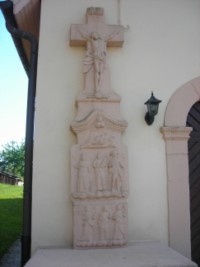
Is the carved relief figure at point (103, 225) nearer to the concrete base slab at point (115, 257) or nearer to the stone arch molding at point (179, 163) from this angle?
the concrete base slab at point (115, 257)

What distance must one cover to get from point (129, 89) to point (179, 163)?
4.40ft

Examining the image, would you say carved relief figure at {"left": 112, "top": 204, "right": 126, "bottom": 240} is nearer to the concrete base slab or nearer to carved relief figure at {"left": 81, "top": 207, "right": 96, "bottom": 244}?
the concrete base slab

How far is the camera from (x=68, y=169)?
460 centimetres

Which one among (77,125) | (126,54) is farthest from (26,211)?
(126,54)

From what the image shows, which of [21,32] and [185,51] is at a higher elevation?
[21,32]

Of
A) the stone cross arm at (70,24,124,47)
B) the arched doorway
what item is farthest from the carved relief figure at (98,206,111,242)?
the stone cross arm at (70,24,124,47)

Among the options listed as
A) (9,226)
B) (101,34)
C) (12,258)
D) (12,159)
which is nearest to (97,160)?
(101,34)

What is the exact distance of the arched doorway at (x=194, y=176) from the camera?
191 inches

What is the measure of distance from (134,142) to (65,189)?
Result: 48.2 inches

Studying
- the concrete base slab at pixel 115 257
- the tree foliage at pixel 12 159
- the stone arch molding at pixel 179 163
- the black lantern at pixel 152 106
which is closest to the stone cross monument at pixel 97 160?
the concrete base slab at pixel 115 257

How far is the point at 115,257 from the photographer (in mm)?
3896

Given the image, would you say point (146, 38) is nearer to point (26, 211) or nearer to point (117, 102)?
point (117, 102)

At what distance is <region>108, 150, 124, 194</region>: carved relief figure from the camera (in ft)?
14.5

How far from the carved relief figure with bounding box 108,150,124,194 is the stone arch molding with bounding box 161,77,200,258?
0.79m
